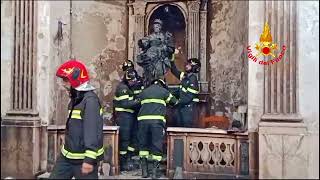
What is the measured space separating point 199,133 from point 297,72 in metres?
1.95

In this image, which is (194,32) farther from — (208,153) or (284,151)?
(284,151)

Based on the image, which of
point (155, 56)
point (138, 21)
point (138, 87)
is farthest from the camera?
point (138, 21)

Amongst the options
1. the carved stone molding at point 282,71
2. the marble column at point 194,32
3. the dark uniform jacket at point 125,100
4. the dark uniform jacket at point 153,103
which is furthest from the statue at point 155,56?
the carved stone molding at point 282,71

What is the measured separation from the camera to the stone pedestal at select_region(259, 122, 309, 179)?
6996 millimetres

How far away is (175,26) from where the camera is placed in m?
11.6

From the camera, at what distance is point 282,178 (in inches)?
277

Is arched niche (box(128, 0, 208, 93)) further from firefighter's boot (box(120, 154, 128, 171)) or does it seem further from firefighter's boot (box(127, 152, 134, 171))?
firefighter's boot (box(120, 154, 128, 171))

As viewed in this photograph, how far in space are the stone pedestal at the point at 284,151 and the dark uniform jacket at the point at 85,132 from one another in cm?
293

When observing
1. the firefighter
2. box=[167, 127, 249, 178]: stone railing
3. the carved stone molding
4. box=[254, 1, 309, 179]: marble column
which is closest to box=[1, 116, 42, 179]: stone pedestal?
box=[167, 127, 249, 178]: stone railing

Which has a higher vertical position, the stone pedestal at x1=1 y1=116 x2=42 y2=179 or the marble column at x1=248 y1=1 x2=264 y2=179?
the marble column at x1=248 y1=1 x2=264 y2=179

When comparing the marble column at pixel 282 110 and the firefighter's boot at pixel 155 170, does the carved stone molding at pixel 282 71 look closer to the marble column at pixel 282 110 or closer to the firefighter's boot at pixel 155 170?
the marble column at pixel 282 110

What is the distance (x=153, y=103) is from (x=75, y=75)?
2.87 meters

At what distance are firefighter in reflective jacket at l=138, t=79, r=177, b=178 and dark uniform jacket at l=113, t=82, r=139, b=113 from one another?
1.62 feet

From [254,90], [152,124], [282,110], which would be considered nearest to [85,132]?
[152,124]
